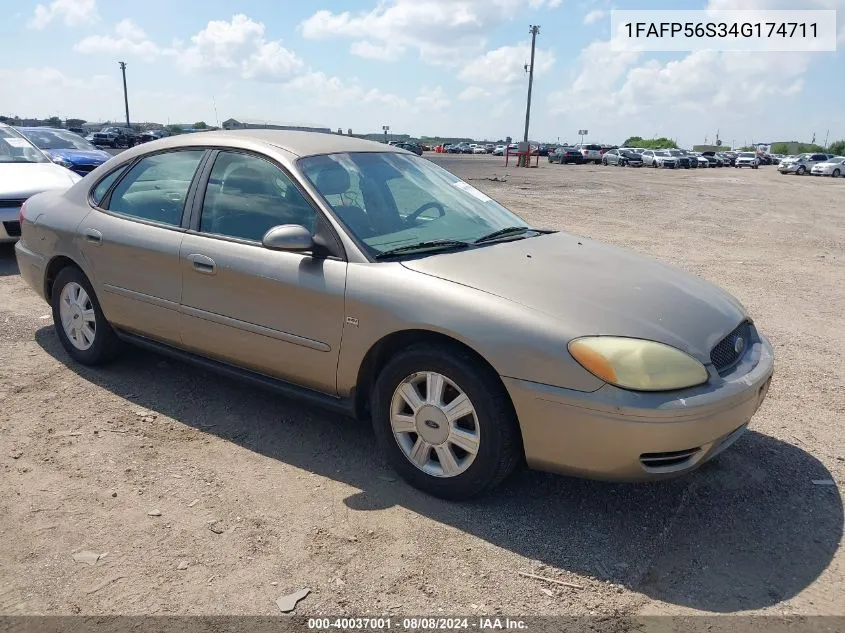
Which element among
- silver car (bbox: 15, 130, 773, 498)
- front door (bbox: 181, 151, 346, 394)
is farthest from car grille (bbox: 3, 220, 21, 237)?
front door (bbox: 181, 151, 346, 394)

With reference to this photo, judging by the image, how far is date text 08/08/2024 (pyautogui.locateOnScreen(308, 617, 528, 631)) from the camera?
240 centimetres

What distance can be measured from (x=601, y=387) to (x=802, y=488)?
1431 mm

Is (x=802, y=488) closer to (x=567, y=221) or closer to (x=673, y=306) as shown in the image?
(x=673, y=306)

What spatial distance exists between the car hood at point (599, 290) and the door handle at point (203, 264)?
115 cm

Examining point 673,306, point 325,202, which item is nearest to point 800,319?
point 673,306

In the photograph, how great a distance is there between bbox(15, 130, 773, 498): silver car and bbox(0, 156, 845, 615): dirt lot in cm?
32

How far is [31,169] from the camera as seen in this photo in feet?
27.3

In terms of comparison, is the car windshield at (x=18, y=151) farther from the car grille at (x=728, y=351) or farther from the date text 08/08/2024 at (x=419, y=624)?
the car grille at (x=728, y=351)

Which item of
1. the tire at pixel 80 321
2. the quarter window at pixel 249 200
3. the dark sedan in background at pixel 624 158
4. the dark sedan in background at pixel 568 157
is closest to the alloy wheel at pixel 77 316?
the tire at pixel 80 321

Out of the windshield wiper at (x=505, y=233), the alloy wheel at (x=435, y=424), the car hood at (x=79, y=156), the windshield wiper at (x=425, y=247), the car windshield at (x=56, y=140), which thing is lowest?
the alloy wheel at (x=435, y=424)

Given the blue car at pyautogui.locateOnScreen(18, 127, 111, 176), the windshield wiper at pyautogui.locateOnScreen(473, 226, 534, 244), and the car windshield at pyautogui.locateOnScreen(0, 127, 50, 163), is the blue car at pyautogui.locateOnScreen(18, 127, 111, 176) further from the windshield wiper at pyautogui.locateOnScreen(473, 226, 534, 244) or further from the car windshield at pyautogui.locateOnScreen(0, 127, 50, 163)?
the windshield wiper at pyautogui.locateOnScreen(473, 226, 534, 244)

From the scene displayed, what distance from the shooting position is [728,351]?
10.2ft

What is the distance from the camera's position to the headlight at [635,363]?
2.71 m

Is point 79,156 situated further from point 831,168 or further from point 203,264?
point 831,168
